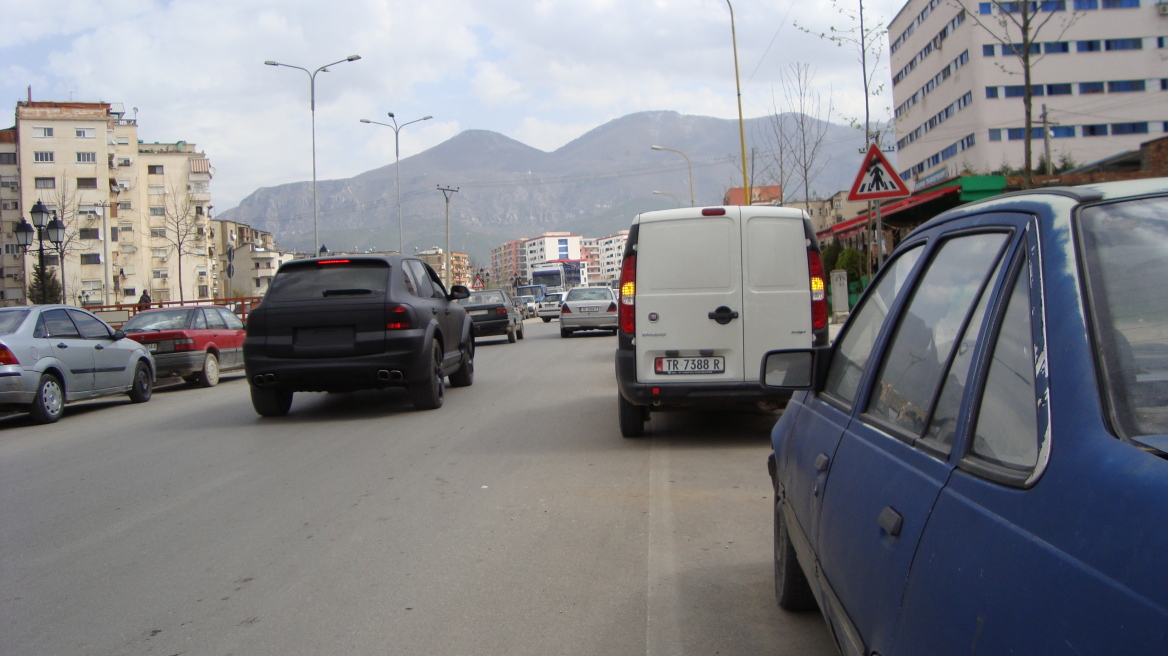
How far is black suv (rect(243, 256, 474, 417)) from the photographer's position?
9.73 meters

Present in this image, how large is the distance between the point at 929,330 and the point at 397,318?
807cm

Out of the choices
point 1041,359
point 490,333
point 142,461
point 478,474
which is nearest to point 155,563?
point 478,474

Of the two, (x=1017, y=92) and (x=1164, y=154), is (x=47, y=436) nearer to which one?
(x=1164, y=154)

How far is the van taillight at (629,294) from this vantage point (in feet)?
25.3

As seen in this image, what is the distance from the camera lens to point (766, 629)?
3.61 meters

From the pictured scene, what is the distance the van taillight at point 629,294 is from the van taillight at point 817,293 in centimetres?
149

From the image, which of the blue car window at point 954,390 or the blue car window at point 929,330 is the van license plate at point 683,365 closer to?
the blue car window at point 929,330

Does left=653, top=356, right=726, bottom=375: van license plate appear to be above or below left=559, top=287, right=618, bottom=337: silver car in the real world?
below

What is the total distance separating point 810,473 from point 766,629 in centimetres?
95

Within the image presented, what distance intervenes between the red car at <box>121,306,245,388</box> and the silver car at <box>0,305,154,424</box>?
5.76 feet

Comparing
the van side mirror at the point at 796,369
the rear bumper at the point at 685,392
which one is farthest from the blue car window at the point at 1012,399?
the rear bumper at the point at 685,392

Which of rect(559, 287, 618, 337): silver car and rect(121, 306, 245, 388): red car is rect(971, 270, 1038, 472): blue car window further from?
rect(559, 287, 618, 337): silver car

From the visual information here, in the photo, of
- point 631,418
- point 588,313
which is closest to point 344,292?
point 631,418

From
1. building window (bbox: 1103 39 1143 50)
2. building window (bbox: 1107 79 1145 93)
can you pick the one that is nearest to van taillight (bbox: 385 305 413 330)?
building window (bbox: 1107 79 1145 93)
